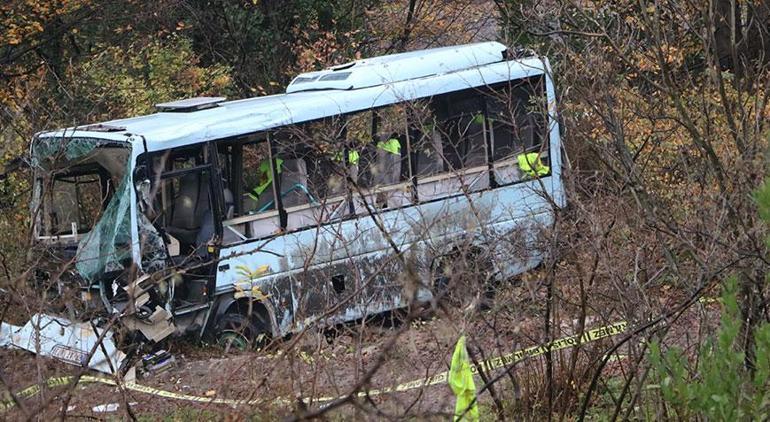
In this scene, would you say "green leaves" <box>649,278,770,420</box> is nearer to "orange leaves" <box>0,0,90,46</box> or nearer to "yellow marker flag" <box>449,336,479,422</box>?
"yellow marker flag" <box>449,336,479,422</box>

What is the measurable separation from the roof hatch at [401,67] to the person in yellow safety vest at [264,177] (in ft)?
4.63

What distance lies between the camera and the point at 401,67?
12.7m

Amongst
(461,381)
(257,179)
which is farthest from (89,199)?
(461,381)

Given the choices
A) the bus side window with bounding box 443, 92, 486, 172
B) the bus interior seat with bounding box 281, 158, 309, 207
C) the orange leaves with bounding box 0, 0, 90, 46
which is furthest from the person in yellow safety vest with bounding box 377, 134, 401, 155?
the orange leaves with bounding box 0, 0, 90, 46

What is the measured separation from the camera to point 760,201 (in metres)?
3.74

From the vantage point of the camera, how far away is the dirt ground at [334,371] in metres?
5.22

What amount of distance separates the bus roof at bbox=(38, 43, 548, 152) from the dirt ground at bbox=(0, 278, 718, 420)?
2.36 m

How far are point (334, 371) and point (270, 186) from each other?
4886 mm

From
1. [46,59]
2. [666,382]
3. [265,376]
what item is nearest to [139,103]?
[46,59]

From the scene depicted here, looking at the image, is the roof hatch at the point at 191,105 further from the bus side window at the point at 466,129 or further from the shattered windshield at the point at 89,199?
the bus side window at the point at 466,129

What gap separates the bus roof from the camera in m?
11.1

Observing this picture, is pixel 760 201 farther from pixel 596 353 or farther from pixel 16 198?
pixel 16 198

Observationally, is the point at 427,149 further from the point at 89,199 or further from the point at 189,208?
the point at 89,199

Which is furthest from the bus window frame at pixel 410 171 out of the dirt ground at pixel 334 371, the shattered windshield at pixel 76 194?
the dirt ground at pixel 334 371
